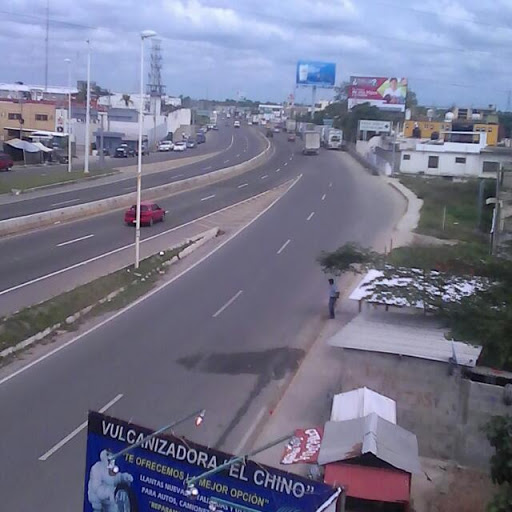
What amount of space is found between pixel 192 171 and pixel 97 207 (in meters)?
19.3

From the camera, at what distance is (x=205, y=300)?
1958 cm

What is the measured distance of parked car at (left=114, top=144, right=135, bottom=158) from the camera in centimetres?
6284

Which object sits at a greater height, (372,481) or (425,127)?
(425,127)

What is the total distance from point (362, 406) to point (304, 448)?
1.08 metres

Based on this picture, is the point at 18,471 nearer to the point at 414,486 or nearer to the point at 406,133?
the point at 414,486

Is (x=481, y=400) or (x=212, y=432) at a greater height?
(x=481, y=400)

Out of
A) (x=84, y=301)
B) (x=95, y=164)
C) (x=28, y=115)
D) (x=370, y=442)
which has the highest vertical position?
(x=28, y=115)

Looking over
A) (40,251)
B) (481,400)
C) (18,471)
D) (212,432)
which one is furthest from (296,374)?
(40,251)

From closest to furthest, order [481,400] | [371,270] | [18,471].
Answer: [18,471], [481,400], [371,270]

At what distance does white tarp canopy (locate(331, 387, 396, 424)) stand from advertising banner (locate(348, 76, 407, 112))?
Result: 88.5 m

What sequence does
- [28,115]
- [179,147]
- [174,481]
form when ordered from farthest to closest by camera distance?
[179,147] → [28,115] → [174,481]

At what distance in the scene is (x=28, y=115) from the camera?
66.9 metres

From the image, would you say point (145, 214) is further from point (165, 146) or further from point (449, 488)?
point (165, 146)

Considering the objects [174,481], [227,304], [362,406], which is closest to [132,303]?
[227,304]
